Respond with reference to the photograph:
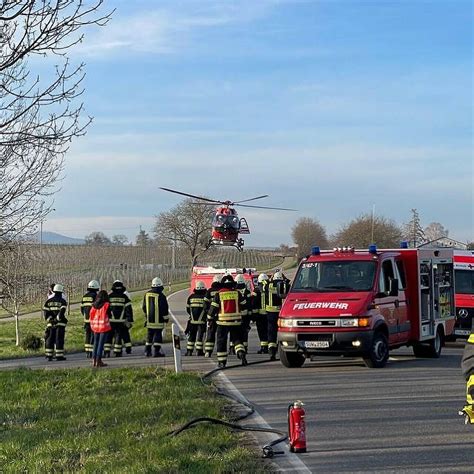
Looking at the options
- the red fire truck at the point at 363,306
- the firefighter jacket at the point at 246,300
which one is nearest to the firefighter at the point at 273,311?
the firefighter jacket at the point at 246,300

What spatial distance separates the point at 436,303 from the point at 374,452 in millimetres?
9963

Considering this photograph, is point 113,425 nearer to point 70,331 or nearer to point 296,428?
point 296,428

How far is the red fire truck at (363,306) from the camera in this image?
563 inches

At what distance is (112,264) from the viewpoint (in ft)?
212

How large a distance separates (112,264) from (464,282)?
148ft

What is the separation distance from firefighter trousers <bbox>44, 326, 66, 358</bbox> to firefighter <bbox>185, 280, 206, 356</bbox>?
9.43ft

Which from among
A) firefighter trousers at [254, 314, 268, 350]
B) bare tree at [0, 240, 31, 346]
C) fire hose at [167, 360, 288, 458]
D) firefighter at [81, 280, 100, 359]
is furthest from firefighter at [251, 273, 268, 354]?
bare tree at [0, 240, 31, 346]

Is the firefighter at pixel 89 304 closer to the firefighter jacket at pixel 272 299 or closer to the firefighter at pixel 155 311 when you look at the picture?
the firefighter at pixel 155 311

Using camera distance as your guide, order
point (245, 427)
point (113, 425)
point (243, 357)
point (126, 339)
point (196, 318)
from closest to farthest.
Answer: point (245, 427) < point (113, 425) < point (243, 357) < point (196, 318) < point (126, 339)

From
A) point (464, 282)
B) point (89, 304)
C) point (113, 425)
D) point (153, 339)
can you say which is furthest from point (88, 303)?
point (464, 282)

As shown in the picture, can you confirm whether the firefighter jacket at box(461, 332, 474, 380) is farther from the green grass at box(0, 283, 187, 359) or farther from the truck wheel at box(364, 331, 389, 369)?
the green grass at box(0, 283, 187, 359)

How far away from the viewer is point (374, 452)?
802 centimetres

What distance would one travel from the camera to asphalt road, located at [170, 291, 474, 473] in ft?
25.3

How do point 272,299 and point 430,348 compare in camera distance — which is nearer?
point 430,348
